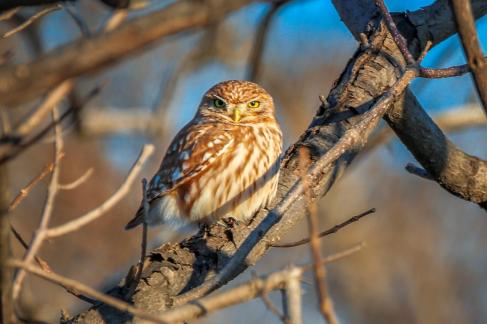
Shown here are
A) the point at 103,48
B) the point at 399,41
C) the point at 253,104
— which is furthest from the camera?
the point at 253,104

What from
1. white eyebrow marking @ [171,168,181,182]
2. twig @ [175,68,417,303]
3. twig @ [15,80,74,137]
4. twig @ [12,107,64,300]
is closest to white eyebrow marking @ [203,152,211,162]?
white eyebrow marking @ [171,168,181,182]

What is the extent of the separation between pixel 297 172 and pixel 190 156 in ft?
3.80

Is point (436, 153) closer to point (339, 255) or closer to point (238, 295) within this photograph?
point (339, 255)

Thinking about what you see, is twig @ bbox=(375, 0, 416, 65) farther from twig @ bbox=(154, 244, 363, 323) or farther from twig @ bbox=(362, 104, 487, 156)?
twig @ bbox=(362, 104, 487, 156)

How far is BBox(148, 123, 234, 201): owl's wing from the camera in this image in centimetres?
544

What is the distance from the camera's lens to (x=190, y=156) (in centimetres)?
549

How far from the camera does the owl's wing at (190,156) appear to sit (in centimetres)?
544

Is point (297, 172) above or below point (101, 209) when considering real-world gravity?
above

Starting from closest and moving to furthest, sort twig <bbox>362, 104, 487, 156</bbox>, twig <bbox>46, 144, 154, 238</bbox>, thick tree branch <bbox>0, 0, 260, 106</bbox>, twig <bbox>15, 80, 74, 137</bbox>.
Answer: thick tree branch <bbox>0, 0, 260, 106</bbox>, twig <bbox>15, 80, 74, 137</bbox>, twig <bbox>46, 144, 154, 238</bbox>, twig <bbox>362, 104, 487, 156</bbox>

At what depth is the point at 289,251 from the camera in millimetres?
14875

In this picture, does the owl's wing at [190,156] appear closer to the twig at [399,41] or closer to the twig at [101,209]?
the twig at [399,41]

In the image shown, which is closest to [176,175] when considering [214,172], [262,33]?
[214,172]

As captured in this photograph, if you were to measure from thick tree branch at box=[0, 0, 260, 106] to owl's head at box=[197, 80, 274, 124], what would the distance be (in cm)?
412

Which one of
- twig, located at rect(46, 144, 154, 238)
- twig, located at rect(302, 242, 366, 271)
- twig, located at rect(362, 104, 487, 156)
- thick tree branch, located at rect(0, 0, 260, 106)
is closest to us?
thick tree branch, located at rect(0, 0, 260, 106)
